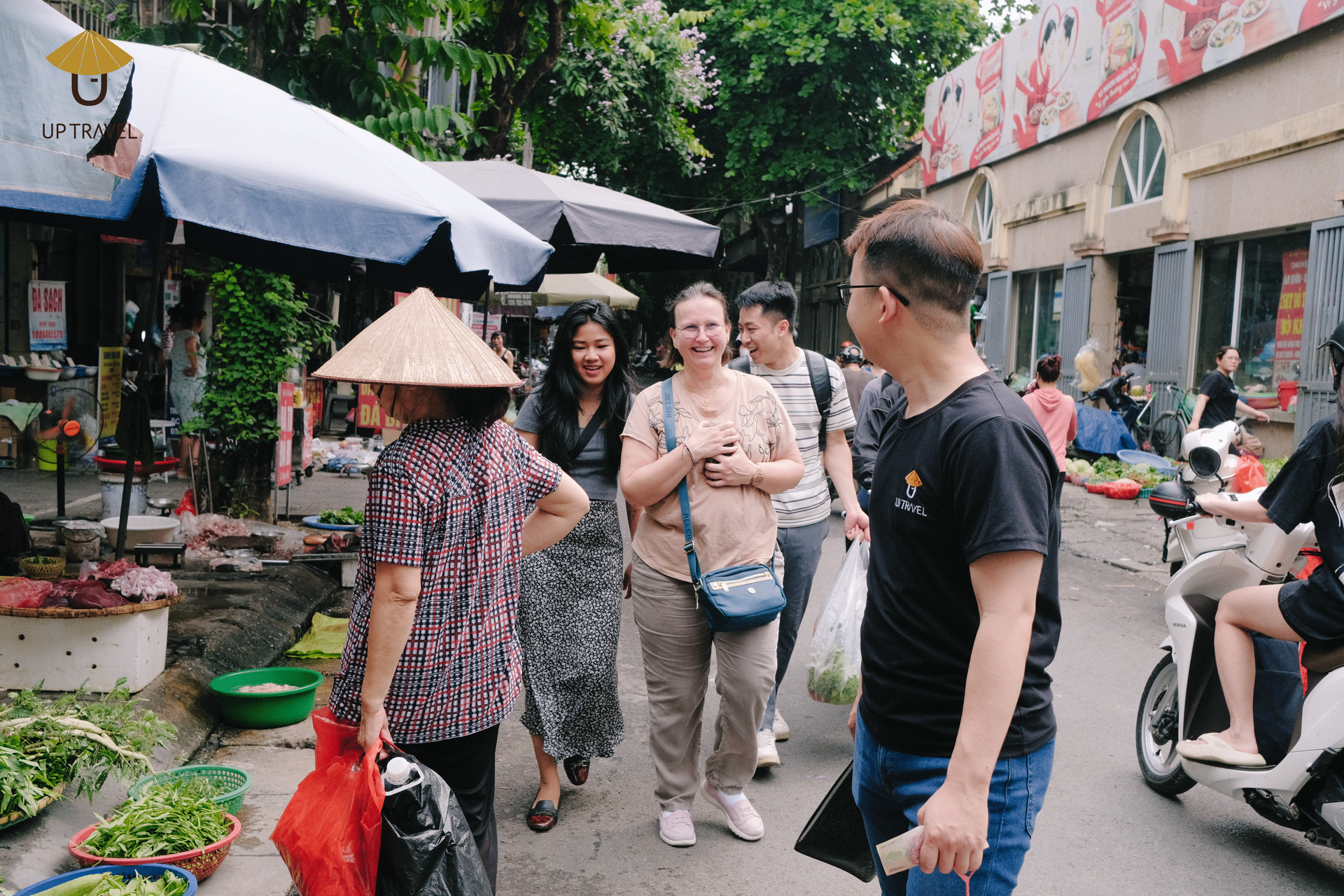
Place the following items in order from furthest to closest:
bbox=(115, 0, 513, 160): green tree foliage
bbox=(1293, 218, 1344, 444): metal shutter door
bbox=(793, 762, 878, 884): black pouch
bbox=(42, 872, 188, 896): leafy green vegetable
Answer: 1. bbox=(1293, 218, 1344, 444): metal shutter door
2. bbox=(115, 0, 513, 160): green tree foliage
3. bbox=(42, 872, 188, 896): leafy green vegetable
4. bbox=(793, 762, 878, 884): black pouch

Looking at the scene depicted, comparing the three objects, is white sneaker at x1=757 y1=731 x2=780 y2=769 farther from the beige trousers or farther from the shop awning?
the shop awning

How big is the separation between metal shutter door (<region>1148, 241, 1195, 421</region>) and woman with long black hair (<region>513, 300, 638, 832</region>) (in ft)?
38.7

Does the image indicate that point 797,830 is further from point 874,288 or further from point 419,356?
point 874,288

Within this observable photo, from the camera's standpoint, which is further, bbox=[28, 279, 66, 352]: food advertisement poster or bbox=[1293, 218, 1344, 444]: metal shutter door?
bbox=[28, 279, 66, 352]: food advertisement poster

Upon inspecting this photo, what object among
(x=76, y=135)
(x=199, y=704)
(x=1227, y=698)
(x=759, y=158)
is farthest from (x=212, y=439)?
(x=759, y=158)

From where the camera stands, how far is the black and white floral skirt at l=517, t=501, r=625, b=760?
4.05 meters

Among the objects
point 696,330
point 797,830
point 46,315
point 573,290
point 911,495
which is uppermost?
point 573,290

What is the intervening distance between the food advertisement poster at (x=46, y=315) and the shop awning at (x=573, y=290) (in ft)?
17.7

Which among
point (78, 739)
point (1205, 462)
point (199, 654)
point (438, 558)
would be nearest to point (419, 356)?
point (438, 558)

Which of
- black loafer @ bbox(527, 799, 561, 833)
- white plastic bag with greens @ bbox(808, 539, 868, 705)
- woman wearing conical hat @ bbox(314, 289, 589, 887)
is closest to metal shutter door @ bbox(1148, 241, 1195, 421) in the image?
white plastic bag with greens @ bbox(808, 539, 868, 705)

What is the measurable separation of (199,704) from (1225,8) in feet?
43.3

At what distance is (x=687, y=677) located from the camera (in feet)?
12.6

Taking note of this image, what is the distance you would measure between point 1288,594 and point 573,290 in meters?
11.9

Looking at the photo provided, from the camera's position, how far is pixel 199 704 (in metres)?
4.70
